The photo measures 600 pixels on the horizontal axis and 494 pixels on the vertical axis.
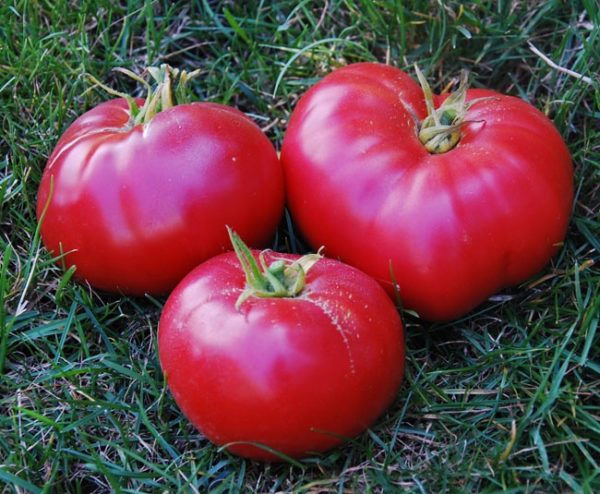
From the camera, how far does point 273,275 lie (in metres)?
1.88

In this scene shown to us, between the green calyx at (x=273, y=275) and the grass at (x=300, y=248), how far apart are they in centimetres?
43

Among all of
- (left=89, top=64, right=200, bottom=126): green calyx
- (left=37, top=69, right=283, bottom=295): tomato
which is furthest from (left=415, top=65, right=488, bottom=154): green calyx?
(left=89, top=64, right=200, bottom=126): green calyx

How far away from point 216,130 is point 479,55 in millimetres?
1110

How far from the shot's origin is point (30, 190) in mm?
2596

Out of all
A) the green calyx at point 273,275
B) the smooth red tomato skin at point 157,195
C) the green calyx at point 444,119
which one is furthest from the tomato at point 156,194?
the green calyx at point 444,119

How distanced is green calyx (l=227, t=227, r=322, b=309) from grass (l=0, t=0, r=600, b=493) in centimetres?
43

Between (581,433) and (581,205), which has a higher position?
(581,205)

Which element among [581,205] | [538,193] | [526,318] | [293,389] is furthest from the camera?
[581,205]

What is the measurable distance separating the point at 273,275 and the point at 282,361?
0.69 feet

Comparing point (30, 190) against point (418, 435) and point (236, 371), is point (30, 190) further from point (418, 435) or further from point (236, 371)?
point (418, 435)

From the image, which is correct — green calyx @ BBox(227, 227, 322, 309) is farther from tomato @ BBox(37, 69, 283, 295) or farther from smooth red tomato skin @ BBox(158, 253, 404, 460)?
tomato @ BBox(37, 69, 283, 295)

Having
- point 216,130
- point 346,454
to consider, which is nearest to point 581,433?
point 346,454

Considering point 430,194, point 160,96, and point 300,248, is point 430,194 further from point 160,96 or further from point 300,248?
point 160,96

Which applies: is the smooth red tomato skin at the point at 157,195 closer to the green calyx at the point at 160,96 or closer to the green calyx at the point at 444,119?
the green calyx at the point at 160,96
